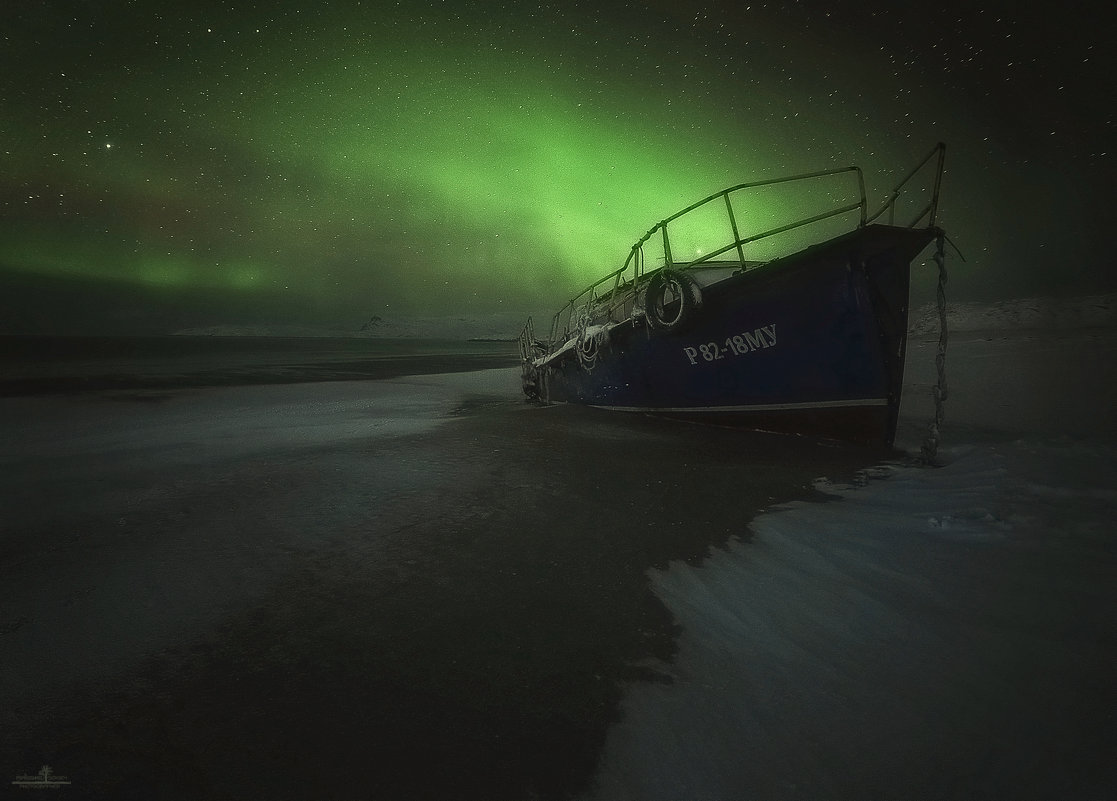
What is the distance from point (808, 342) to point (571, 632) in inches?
243

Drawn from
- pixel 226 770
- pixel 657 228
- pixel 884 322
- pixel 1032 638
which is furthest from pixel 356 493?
pixel 884 322

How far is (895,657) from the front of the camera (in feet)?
8.10

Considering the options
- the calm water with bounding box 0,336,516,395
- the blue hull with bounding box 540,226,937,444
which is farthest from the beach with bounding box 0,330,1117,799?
the calm water with bounding box 0,336,516,395

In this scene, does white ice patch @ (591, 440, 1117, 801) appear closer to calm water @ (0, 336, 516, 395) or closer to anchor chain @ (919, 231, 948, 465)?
anchor chain @ (919, 231, 948, 465)

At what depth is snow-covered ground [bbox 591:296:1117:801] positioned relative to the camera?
1.84m

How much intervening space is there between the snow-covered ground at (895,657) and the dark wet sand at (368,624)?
0.28 metres

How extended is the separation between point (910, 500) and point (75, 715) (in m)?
6.25

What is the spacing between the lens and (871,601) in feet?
9.77

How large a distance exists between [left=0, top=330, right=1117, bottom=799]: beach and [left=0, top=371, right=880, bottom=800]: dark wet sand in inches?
0.7

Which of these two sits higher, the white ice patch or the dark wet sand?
the dark wet sand

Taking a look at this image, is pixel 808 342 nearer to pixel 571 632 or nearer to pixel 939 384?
pixel 939 384

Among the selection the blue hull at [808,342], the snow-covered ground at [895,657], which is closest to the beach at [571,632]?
the snow-covered ground at [895,657]

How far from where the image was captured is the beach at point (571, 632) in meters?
1.90

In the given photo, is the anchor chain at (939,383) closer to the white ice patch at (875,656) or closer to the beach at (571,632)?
the beach at (571,632)
